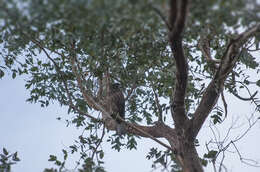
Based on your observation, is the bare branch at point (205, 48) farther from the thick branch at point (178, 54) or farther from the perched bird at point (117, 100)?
the perched bird at point (117, 100)

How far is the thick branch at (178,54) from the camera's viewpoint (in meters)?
2.11

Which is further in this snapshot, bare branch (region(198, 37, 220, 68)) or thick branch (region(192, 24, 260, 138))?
bare branch (region(198, 37, 220, 68))

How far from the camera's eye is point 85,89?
4.29 meters

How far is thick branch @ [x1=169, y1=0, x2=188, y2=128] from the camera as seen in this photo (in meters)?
2.11

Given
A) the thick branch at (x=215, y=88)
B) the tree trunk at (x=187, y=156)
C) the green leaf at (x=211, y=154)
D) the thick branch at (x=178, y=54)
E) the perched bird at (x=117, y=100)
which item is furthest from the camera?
the perched bird at (x=117, y=100)

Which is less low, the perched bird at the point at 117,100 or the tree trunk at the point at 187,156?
the perched bird at the point at 117,100

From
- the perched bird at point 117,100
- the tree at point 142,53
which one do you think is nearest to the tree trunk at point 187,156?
the tree at point 142,53

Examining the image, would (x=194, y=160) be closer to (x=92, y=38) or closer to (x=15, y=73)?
(x=92, y=38)

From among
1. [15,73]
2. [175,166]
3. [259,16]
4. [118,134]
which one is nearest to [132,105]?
[118,134]

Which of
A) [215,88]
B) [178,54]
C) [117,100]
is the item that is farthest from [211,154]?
[117,100]

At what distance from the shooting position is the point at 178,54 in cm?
288

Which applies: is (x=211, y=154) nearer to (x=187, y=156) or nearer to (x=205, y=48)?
(x=187, y=156)

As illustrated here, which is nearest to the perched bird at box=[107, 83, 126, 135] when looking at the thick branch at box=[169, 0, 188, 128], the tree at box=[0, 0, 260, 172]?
the tree at box=[0, 0, 260, 172]

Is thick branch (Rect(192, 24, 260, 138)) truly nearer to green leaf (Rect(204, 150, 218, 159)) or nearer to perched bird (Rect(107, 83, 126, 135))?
green leaf (Rect(204, 150, 218, 159))
